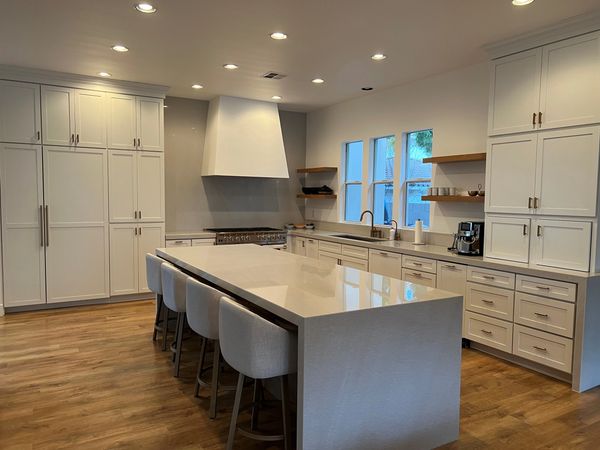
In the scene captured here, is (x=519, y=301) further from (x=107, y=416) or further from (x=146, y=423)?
(x=107, y=416)

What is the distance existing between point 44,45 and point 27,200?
1.76 metres

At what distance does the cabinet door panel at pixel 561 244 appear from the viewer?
10.5ft

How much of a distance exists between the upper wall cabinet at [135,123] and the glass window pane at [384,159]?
2.78 m

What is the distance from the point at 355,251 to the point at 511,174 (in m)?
2.01

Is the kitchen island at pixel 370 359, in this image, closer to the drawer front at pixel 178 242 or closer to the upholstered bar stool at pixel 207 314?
the upholstered bar stool at pixel 207 314

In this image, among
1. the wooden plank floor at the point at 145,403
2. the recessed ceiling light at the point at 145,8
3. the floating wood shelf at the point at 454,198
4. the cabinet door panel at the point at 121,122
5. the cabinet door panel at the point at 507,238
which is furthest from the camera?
the cabinet door panel at the point at 121,122

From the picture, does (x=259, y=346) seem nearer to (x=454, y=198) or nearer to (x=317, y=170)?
(x=454, y=198)

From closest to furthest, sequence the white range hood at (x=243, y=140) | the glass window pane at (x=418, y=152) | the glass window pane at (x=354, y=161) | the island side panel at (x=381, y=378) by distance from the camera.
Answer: the island side panel at (x=381, y=378) → the glass window pane at (x=418, y=152) → the white range hood at (x=243, y=140) → the glass window pane at (x=354, y=161)

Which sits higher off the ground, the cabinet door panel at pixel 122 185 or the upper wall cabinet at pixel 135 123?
the upper wall cabinet at pixel 135 123

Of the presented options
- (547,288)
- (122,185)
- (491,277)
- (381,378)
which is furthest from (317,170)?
(381,378)

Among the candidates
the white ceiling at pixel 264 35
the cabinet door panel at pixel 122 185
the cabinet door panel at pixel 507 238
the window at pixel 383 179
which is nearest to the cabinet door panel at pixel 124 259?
the cabinet door panel at pixel 122 185

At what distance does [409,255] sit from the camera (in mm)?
4449

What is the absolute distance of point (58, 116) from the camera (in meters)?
4.91

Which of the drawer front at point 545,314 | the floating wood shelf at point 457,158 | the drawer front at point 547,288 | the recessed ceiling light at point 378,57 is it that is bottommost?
the drawer front at point 545,314
